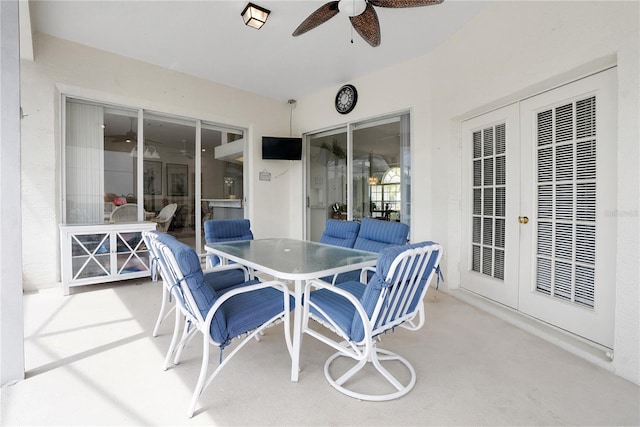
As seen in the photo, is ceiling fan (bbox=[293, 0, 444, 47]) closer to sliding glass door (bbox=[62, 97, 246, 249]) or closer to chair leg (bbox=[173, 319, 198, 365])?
chair leg (bbox=[173, 319, 198, 365])

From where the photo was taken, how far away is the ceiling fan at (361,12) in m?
2.31

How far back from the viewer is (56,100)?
139 inches

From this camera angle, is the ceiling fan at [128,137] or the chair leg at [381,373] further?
the ceiling fan at [128,137]

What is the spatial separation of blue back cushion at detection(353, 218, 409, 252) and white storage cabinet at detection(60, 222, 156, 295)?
9.14 ft

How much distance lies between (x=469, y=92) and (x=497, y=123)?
1.53 feet

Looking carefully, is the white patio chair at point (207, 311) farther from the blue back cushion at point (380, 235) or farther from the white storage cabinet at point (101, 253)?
the white storage cabinet at point (101, 253)

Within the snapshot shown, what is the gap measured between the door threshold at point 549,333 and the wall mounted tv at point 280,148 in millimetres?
3650

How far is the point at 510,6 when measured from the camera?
8.79ft

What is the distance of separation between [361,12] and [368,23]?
15 centimetres

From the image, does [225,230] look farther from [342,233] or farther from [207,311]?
[207,311]

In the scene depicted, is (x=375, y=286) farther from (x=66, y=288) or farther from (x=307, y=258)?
(x=66, y=288)

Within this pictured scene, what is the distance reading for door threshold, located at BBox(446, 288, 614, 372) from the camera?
2.02 metres

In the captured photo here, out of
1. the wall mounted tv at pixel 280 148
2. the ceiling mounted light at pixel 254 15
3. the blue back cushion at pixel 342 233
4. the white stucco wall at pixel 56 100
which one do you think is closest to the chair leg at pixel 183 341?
the blue back cushion at pixel 342 233

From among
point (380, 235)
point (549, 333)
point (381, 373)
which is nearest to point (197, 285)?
point (381, 373)
